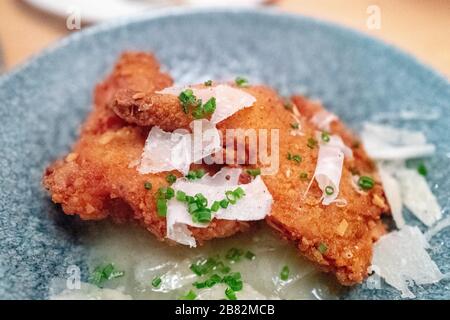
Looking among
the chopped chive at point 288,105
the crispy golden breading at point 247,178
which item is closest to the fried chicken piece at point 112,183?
the crispy golden breading at point 247,178

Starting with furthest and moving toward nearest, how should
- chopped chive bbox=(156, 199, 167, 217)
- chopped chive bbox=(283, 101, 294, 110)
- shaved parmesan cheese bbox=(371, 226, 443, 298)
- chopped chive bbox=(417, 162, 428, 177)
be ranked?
1. chopped chive bbox=(417, 162, 428, 177)
2. chopped chive bbox=(283, 101, 294, 110)
3. shaved parmesan cheese bbox=(371, 226, 443, 298)
4. chopped chive bbox=(156, 199, 167, 217)

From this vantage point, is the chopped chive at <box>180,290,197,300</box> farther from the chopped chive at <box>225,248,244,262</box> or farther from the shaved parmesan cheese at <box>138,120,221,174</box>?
the shaved parmesan cheese at <box>138,120,221,174</box>

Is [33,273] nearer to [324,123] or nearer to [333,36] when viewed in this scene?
[324,123]

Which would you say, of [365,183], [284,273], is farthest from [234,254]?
[365,183]

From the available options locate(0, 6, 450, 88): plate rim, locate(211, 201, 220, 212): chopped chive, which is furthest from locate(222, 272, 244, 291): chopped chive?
locate(0, 6, 450, 88): plate rim

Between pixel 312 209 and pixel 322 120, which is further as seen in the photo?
pixel 322 120

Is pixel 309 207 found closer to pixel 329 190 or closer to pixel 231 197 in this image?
pixel 329 190
